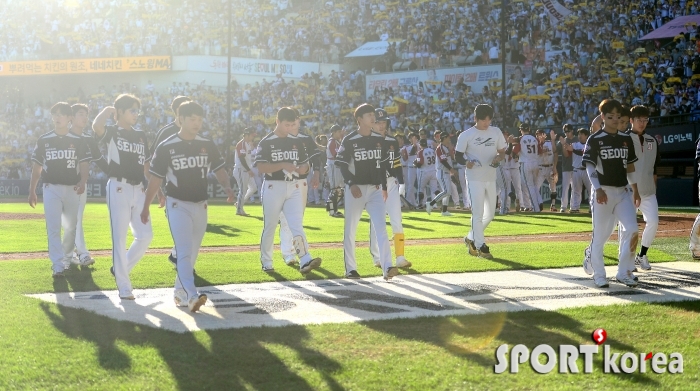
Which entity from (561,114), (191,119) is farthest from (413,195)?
(191,119)

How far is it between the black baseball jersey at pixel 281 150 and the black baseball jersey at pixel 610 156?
3560 mm

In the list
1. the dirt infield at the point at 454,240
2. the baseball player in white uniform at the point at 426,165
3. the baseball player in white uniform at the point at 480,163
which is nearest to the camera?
the baseball player in white uniform at the point at 480,163

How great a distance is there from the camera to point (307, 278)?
1099 centimetres

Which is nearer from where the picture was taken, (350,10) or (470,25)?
(470,25)

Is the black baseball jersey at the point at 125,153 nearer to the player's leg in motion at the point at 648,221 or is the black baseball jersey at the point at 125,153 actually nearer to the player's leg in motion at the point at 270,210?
the player's leg in motion at the point at 270,210

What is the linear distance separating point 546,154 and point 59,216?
15.0 metres

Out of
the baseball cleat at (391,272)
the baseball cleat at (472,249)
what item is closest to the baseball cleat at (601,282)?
→ the baseball cleat at (391,272)

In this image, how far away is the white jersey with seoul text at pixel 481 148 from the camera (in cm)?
1299

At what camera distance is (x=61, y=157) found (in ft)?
37.4

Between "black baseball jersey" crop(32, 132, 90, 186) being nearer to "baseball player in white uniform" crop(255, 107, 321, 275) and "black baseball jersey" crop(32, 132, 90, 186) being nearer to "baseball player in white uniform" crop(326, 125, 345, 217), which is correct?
"baseball player in white uniform" crop(255, 107, 321, 275)

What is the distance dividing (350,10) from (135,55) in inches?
456

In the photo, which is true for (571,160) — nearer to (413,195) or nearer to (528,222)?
(528,222)

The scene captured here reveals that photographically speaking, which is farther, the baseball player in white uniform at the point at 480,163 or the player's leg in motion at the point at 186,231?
the baseball player in white uniform at the point at 480,163

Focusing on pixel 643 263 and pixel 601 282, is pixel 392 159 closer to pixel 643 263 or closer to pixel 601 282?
pixel 601 282
